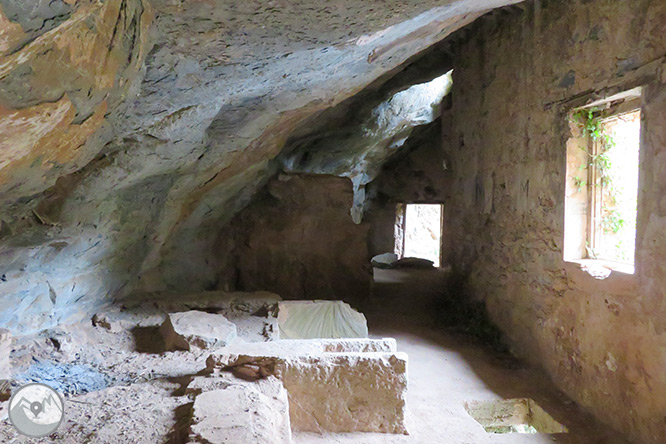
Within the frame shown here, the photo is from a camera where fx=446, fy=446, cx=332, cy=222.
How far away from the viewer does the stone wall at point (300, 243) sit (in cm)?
695

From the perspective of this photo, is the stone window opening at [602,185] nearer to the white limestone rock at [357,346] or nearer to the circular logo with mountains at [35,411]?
the white limestone rock at [357,346]

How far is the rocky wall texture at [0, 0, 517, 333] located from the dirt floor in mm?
529

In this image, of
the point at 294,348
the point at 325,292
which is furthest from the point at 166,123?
the point at 325,292

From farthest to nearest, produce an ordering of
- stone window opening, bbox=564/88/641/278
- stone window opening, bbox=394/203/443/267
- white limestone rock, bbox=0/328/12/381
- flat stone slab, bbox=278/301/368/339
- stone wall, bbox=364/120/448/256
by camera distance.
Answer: stone window opening, bbox=394/203/443/267, stone wall, bbox=364/120/448/256, flat stone slab, bbox=278/301/368/339, stone window opening, bbox=564/88/641/278, white limestone rock, bbox=0/328/12/381

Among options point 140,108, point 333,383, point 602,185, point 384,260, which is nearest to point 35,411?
point 333,383

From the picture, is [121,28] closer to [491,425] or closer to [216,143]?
[216,143]

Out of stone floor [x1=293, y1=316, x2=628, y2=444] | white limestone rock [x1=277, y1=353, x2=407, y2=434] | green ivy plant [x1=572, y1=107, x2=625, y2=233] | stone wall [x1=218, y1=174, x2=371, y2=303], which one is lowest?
stone floor [x1=293, y1=316, x2=628, y2=444]

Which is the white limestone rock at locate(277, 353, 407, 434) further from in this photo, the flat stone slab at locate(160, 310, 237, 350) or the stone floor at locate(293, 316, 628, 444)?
the flat stone slab at locate(160, 310, 237, 350)

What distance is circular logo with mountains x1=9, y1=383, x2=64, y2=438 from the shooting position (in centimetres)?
224

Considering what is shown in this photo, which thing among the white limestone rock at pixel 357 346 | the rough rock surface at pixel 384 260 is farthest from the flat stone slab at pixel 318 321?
the rough rock surface at pixel 384 260

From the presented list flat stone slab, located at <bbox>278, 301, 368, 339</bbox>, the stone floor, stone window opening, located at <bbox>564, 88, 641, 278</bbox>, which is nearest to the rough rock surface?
the stone floor

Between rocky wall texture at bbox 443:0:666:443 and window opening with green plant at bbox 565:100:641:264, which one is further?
window opening with green plant at bbox 565:100:641:264

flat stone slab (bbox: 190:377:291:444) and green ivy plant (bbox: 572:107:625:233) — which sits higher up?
green ivy plant (bbox: 572:107:625:233)

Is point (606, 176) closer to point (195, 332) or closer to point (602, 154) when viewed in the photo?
point (602, 154)
